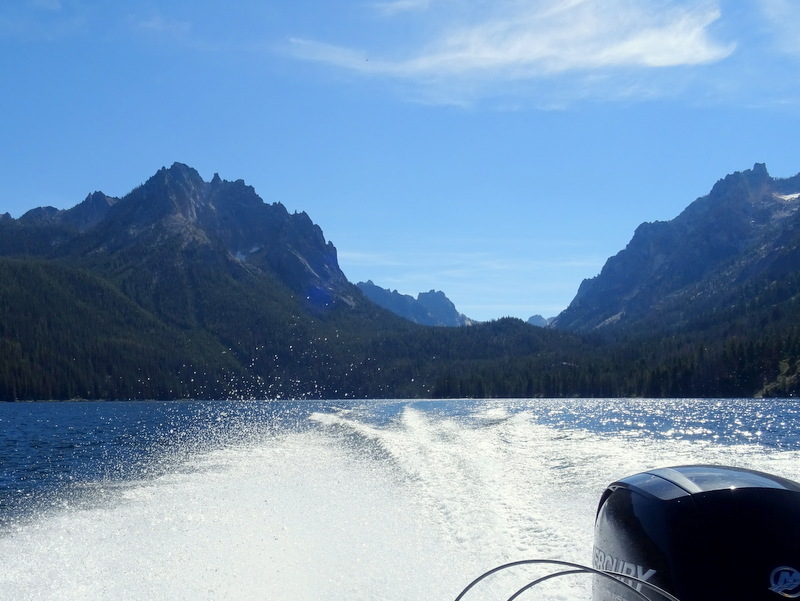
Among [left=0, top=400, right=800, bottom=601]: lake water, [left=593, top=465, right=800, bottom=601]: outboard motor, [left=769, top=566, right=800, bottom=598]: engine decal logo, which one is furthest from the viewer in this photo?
[left=0, top=400, right=800, bottom=601]: lake water

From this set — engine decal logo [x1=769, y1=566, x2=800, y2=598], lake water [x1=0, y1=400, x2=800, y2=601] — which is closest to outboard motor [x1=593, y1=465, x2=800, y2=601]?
engine decal logo [x1=769, y1=566, x2=800, y2=598]

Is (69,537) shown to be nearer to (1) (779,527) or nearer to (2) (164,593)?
(2) (164,593)

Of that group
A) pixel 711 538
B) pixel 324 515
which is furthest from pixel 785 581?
pixel 324 515

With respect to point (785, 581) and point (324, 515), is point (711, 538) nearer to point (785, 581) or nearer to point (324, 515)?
point (785, 581)

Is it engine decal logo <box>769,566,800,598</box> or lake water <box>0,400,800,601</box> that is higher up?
engine decal logo <box>769,566,800,598</box>

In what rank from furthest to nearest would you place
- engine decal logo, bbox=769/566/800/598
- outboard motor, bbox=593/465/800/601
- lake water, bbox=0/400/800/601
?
1. lake water, bbox=0/400/800/601
2. outboard motor, bbox=593/465/800/601
3. engine decal logo, bbox=769/566/800/598

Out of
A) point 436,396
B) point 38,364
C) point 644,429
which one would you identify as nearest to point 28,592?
point 644,429

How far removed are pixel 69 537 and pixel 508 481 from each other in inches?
499

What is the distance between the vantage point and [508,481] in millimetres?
22344

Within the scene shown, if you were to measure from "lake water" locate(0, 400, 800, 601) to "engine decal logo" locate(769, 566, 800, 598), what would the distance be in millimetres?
4152

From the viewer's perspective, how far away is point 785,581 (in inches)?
266

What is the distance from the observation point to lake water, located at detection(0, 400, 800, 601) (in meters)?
12.8

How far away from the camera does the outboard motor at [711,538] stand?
687cm

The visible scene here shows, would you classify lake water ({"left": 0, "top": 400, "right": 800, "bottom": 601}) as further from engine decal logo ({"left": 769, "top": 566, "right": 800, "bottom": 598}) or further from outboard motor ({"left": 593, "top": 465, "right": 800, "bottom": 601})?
engine decal logo ({"left": 769, "top": 566, "right": 800, "bottom": 598})
